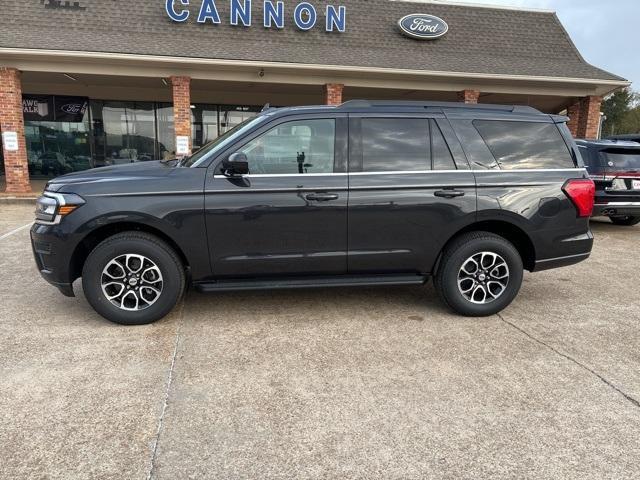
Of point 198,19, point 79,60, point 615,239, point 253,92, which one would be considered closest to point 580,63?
point 615,239

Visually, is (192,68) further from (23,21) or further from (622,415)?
(622,415)

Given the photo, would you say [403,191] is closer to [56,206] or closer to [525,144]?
[525,144]

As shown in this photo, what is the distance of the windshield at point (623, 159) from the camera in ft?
27.5

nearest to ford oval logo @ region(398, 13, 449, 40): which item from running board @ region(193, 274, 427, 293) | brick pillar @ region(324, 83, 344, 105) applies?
brick pillar @ region(324, 83, 344, 105)

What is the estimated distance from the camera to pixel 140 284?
409 centimetres

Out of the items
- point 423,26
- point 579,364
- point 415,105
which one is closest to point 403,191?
point 415,105

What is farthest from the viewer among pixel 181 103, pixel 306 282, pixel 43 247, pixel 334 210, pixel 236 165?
pixel 181 103

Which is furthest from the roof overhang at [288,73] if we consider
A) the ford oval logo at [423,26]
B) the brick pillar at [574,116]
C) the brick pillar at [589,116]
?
the ford oval logo at [423,26]

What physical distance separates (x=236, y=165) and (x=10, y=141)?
428 inches

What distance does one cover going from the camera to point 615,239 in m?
8.61

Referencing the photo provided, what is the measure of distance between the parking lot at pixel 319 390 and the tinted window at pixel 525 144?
145 cm

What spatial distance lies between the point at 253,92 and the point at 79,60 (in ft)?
19.1

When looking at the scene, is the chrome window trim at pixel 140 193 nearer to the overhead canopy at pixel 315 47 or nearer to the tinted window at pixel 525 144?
the tinted window at pixel 525 144

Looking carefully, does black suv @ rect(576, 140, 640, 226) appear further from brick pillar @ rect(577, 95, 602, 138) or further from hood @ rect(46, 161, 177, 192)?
hood @ rect(46, 161, 177, 192)
